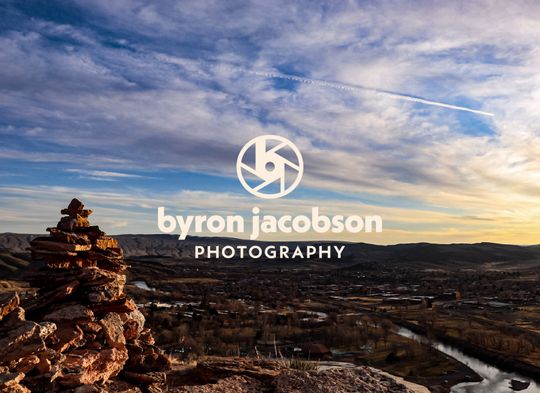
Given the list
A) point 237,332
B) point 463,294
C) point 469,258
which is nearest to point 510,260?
point 469,258

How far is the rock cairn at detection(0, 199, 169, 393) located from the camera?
9.08m

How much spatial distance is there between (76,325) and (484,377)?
2741cm

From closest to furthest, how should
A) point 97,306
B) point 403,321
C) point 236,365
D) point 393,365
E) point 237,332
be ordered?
1. point 97,306
2. point 236,365
3. point 393,365
4. point 237,332
5. point 403,321

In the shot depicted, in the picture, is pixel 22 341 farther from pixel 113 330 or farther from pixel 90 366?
pixel 113 330

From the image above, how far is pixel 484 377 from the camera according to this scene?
3209cm

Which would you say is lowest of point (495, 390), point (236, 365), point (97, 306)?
point (495, 390)

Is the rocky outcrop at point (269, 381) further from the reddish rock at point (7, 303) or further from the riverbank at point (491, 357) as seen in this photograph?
the riverbank at point (491, 357)

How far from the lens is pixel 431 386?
1115 inches

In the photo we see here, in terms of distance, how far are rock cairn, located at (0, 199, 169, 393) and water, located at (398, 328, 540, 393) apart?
20.7 m

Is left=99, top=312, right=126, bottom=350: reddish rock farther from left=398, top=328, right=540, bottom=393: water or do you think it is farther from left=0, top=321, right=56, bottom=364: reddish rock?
left=398, top=328, right=540, bottom=393: water

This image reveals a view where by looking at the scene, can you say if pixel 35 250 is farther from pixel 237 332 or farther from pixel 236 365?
pixel 237 332

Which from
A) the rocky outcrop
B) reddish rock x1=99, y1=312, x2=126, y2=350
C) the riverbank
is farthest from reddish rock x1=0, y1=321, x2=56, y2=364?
the riverbank

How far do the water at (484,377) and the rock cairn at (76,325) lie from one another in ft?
68.0

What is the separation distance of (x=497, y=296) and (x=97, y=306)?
7631cm
